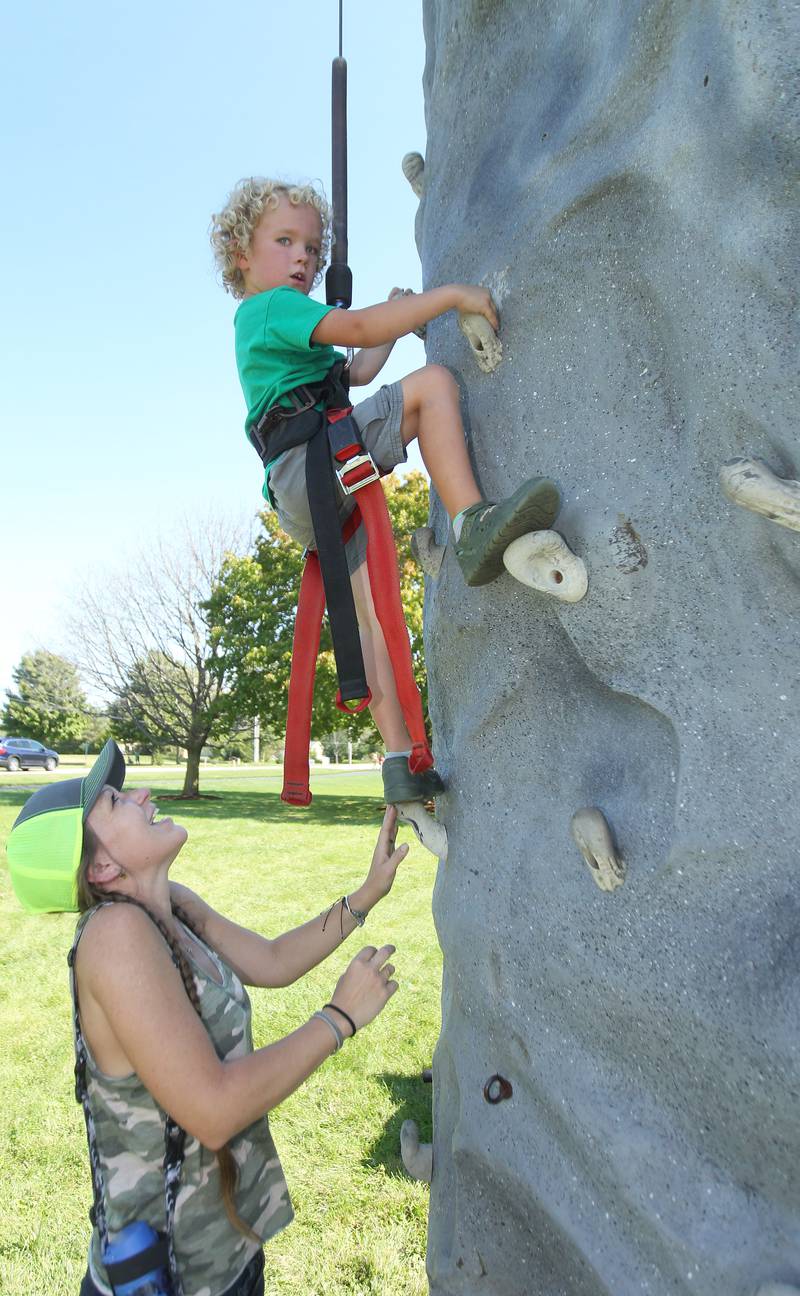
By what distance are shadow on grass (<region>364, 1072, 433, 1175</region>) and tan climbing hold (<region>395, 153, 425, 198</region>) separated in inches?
152

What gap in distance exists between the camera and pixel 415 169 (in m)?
2.96

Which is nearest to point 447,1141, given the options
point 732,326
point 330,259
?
point 732,326

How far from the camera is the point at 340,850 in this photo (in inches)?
488

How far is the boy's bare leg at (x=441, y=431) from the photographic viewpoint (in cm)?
231

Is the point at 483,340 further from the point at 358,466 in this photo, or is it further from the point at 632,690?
the point at 632,690

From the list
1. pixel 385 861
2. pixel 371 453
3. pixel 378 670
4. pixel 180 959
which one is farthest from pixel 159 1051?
Answer: pixel 371 453

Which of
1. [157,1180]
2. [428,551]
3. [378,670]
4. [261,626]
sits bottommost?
[157,1180]

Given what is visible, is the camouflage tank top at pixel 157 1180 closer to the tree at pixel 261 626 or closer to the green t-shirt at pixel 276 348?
the green t-shirt at pixel 276 348

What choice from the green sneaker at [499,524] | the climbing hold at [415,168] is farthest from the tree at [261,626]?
the green sneaker at [499,524]

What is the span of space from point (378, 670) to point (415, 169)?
1618 mm

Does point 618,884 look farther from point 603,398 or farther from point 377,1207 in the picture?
point 377,1207

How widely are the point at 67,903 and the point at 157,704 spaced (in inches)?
758

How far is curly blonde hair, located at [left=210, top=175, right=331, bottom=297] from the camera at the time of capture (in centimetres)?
265

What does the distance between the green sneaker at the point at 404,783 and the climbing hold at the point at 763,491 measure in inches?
42.8
